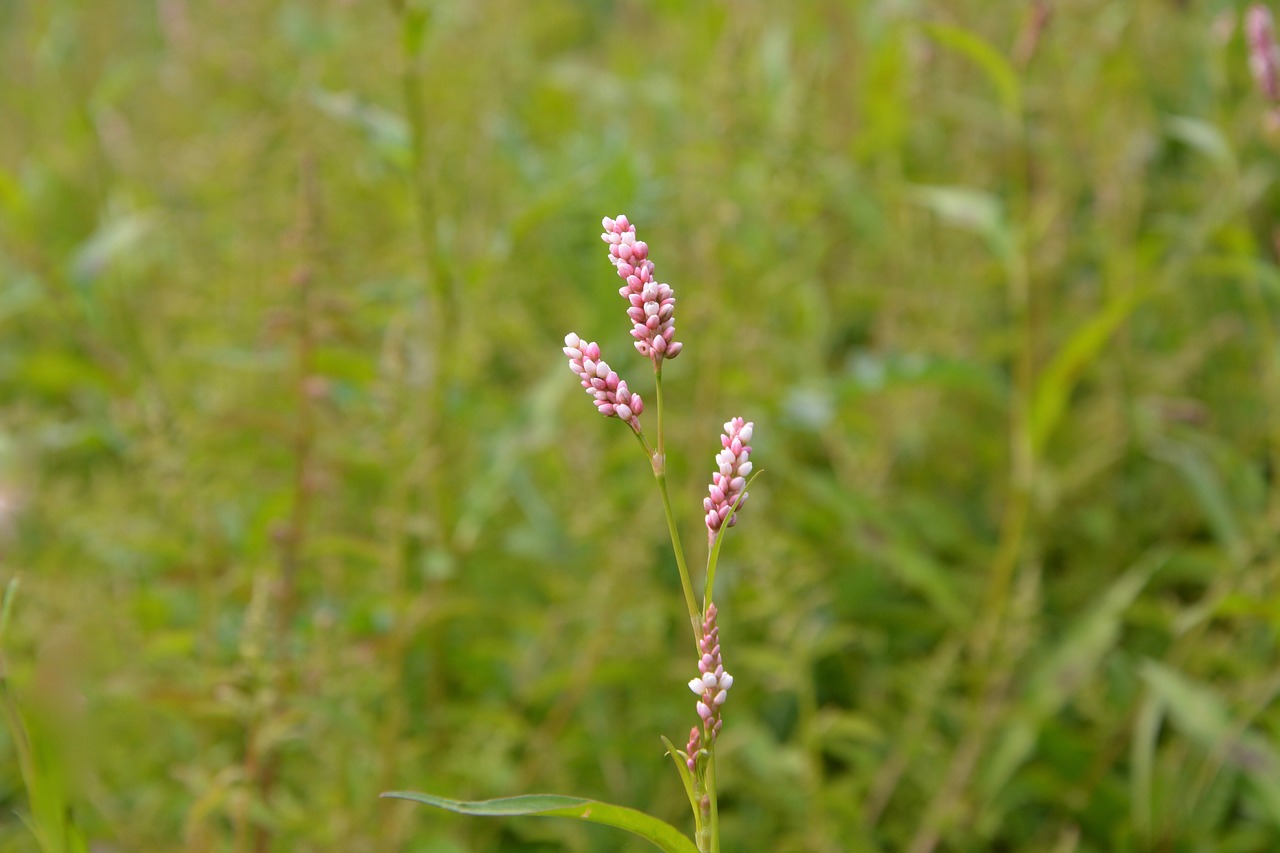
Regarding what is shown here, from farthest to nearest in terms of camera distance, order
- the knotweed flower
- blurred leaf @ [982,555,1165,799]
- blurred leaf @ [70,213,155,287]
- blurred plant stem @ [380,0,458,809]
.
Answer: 1. blurred leaf @ [70,213,155,287]
2. blurred leaf @ [982,555,1165,799]
3. blurred plant stem @ [380,0,458,809]
4. the knotweed flower

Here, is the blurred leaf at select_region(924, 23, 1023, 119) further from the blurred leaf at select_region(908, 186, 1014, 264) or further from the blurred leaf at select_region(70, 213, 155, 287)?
the blurred leaf at select_region(70, 213, 155, 287)

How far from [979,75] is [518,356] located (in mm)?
Answer: 1650

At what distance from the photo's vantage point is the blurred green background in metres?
1.70

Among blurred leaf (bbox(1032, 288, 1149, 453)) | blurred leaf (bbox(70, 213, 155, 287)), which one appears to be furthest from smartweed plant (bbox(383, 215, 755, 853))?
blurred leaf (bbox(70, 213, 155, 287))

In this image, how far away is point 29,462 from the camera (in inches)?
88.9

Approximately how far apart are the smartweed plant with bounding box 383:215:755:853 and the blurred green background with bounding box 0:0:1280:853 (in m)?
0.44

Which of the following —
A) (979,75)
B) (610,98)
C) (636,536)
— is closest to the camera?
(636,536)

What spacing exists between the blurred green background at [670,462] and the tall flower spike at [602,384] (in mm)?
508

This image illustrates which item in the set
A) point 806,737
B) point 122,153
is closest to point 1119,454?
point 806,737

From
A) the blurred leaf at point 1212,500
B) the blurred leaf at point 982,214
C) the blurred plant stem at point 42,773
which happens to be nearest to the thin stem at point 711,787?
the blurred plant stem at point 42,773

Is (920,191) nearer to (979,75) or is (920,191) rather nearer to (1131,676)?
(1131,676)

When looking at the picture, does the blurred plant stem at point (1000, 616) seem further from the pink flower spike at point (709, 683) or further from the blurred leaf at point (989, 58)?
the pink flower spike at point (709, 683)

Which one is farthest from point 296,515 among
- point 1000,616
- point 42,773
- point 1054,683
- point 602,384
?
point 1054,683

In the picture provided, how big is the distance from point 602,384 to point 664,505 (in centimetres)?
9
